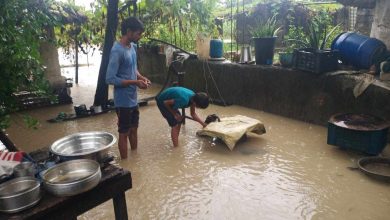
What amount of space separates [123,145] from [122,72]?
3.65 ft

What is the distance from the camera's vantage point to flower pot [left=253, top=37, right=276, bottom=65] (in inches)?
275

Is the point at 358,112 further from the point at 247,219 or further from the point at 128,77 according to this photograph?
the point at 128,77

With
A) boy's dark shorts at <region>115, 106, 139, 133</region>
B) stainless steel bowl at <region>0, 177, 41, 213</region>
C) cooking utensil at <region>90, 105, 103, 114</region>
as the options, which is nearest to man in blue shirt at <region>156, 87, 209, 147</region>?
boy's dark shorts at <region>115, 106, 139, 133</region>

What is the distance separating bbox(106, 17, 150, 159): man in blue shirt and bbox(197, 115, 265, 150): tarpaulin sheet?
129 centimetres

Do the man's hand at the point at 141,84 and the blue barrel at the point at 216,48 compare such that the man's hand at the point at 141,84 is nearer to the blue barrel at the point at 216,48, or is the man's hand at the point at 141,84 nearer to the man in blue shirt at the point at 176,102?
the man in blue shirt at the point at 176,102

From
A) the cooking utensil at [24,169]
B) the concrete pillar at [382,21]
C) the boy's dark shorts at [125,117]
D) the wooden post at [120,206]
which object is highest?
the concrete pillar at [382,21]

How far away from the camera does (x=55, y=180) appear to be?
2084mm

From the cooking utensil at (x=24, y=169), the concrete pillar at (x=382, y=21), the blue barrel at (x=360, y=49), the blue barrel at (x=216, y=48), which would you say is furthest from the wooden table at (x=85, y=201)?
the blue barrel at (x=216, y=48)

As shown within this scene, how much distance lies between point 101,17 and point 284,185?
7.39 meters

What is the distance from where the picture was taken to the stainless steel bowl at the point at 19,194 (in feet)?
5.74

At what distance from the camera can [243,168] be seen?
14.6 ft

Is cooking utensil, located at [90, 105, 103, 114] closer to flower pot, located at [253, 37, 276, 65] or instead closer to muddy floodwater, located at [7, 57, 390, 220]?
muddy floodwater, located at [7, 57, 390, 220]

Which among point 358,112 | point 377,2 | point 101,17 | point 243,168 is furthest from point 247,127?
point 101,17

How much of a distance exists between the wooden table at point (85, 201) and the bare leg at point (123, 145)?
2298 mm
